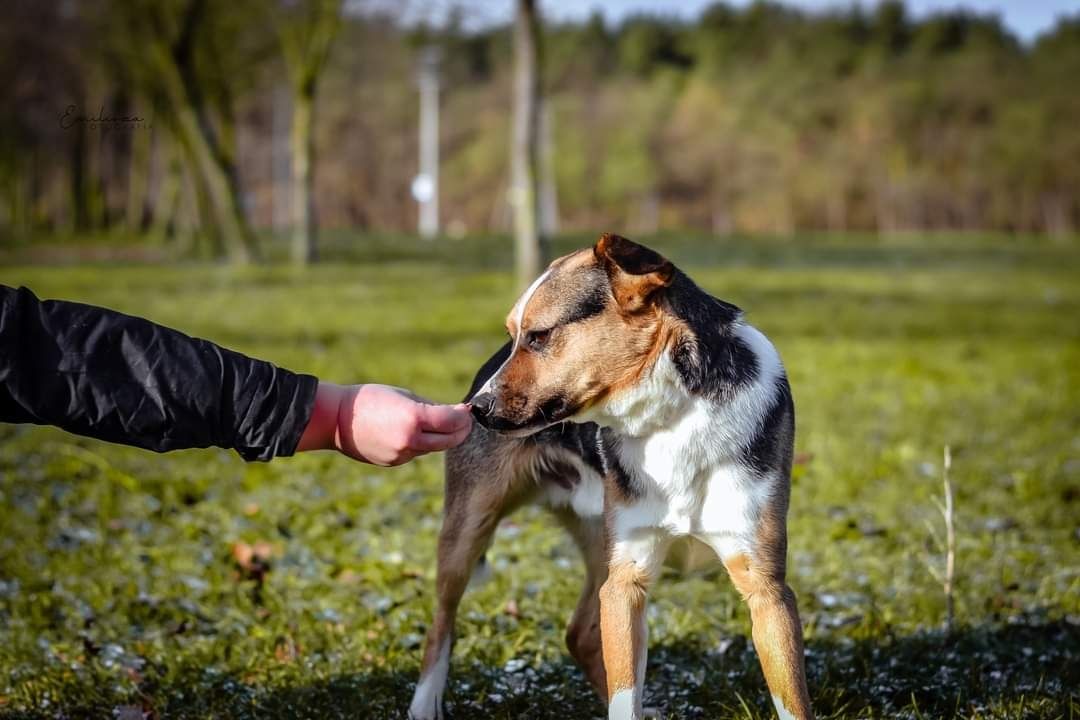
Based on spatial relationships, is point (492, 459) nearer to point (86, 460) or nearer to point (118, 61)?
point (86, 460)

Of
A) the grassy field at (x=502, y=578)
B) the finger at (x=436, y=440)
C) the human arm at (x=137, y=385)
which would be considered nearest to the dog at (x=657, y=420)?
the finger at (x=436, y=440)

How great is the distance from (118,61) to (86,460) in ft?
101

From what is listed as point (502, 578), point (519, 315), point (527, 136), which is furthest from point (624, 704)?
point (527, 136)

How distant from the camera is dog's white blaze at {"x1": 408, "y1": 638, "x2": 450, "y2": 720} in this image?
13.4ft

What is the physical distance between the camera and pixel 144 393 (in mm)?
2701

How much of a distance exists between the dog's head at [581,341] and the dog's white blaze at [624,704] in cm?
82

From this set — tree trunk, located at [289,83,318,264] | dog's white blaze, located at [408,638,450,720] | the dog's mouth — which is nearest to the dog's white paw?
dog's white blaze, located at [408,638,450,720]

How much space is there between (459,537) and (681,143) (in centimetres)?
5827

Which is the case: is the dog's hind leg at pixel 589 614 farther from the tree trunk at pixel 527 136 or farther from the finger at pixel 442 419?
the tree trunk at pixel 527 136

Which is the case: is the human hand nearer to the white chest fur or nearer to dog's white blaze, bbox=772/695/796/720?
the white chest fur

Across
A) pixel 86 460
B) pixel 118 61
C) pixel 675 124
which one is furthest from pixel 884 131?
pixel 86 460

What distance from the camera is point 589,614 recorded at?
4.32m

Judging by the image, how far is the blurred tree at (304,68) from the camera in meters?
25.4

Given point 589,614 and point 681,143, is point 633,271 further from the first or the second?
point 681,143
